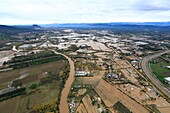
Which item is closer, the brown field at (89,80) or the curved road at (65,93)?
the curved road at (65,93)

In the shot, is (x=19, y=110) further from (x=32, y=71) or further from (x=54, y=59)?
(x=54, y=59)

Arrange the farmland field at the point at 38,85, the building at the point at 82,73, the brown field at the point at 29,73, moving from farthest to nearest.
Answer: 1. the building at the point at 82,73
2. the brown field at the point at 29,73
3. the farmland field at the point at 38,85

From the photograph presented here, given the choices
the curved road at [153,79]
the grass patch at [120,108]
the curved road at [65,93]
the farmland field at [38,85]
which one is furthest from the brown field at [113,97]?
the farmland field at [38,85]

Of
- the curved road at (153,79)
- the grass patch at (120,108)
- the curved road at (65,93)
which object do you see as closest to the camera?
the grass patch at (120,108)

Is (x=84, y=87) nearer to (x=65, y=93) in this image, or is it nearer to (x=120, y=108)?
(x=65, y=93)

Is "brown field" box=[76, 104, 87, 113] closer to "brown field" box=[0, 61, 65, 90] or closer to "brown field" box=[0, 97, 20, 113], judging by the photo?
"brown field" box=[0, 97, 20, 113]

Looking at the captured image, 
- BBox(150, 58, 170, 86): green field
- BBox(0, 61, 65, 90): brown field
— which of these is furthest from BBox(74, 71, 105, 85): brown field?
BBox(150, 58, 170, 86): green field

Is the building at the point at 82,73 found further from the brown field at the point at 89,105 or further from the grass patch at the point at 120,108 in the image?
the grass patch at the point at 120,108

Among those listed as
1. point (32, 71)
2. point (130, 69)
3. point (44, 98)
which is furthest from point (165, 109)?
point (32, 71)
